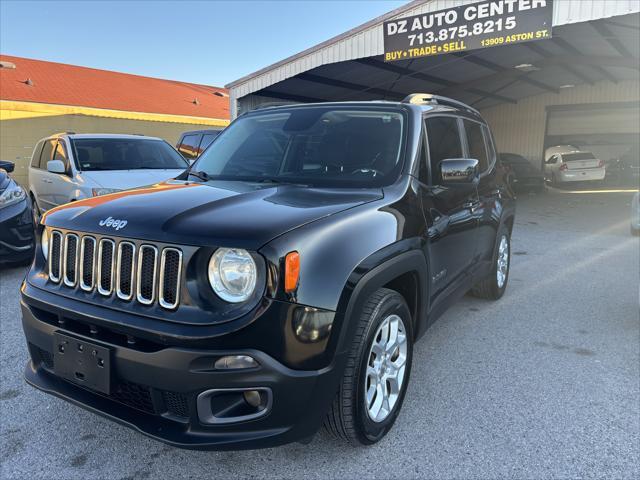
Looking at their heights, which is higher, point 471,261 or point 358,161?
point 358,161

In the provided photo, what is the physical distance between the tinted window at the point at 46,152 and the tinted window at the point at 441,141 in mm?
6847

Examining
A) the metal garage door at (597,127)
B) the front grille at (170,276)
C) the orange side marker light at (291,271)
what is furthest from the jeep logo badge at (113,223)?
the metal garage door at (597,127)

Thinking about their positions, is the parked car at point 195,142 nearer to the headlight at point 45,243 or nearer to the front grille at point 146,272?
the headlight at point 45,243

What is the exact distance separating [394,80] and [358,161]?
15320mm

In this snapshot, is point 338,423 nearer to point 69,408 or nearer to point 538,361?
point 69,408

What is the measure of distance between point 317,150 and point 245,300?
1541 mm

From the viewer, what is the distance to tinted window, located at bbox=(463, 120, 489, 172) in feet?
13.6

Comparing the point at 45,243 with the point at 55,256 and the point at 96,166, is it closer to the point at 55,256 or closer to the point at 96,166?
the point at 55,256

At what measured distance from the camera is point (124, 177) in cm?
673

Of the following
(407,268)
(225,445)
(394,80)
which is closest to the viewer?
(225,445)

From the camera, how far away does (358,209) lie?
240 centimetres

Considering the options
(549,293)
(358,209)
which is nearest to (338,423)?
(358,209)

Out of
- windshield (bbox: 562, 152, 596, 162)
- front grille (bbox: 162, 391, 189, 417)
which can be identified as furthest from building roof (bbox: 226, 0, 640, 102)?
windshield (bbox: 562, 152, 596, 162)

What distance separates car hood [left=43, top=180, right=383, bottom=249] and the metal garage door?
24.8m
